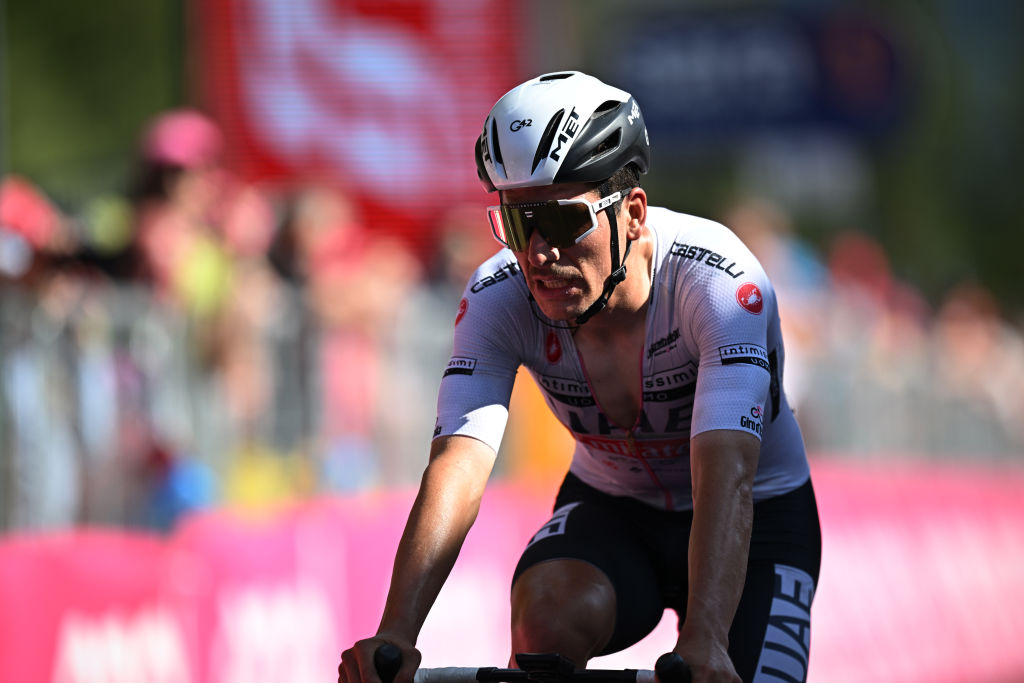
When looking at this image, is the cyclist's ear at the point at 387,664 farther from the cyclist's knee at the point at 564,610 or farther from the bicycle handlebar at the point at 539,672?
the cyclist's knee at the point at 564,610

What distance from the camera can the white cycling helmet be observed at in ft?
13.4

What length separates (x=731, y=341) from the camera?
4.21m

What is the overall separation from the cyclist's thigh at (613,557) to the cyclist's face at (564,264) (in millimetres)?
719

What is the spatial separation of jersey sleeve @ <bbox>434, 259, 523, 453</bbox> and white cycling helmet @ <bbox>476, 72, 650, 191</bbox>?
39 cm

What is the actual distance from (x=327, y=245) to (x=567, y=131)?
18.6ft

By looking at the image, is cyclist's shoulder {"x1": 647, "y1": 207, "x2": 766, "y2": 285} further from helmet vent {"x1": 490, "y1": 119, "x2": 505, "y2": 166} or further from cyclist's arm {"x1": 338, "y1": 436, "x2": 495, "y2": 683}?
cyclist's arm {"x1": 338, "y1": 436, "x2": 495, "y2": 683}

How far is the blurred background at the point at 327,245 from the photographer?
7336 millimetres

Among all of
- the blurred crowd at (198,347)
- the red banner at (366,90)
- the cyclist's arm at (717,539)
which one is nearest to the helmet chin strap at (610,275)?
the cyclist's arm at (717,539)

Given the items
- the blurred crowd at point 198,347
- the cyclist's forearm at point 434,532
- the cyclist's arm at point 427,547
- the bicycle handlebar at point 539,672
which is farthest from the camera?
the blurred crowd at point 198,347

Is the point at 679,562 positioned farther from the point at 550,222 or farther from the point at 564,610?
the point at 550,222

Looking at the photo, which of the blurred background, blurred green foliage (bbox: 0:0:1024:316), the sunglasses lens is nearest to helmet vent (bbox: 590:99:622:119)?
the sunglasses lens

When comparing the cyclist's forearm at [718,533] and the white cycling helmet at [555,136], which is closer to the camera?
the cyclist's forearm at [718,533]

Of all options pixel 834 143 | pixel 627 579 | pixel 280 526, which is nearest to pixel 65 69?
pixel 834 143

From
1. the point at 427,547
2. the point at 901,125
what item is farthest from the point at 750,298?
the point at 901,125
